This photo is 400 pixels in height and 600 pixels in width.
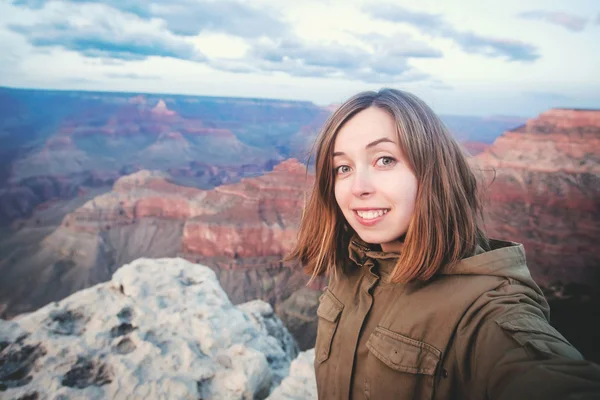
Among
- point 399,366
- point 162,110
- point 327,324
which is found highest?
point 162,110

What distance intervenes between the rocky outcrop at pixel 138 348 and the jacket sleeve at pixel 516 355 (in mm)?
2387

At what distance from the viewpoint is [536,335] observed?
2.65 feet

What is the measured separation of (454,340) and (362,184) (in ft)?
1.74

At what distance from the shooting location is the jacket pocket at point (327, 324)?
140cm

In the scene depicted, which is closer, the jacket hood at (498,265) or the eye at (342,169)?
the jacket hood at (498,265)

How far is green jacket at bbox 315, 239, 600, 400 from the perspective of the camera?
0.73 meters

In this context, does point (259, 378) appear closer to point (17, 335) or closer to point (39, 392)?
point (39, 392)

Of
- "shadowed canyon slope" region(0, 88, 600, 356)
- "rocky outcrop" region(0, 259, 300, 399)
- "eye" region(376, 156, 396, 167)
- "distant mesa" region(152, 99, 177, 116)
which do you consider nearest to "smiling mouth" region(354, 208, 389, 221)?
"eye" region(376, 156, 396, 167)

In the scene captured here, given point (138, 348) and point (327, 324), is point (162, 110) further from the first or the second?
point (327, 324)

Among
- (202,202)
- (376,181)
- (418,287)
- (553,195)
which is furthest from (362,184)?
(202,202)

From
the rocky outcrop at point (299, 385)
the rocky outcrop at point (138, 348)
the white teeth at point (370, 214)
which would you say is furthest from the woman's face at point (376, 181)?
the rocky outcrop at point (138, 348)

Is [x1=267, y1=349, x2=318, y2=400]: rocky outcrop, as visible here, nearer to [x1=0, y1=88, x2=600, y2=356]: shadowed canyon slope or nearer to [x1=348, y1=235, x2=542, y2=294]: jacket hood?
[x1=348, y1=235, x2=542, y2=294]: jacket hood

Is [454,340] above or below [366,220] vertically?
below

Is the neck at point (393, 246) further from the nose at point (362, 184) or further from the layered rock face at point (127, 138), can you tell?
the layered rock face at point (127, 138)
